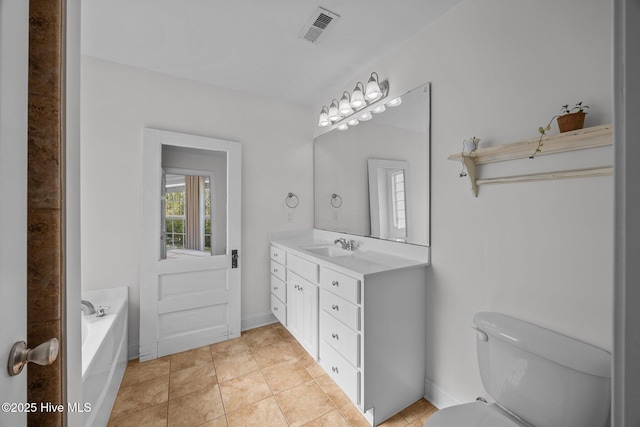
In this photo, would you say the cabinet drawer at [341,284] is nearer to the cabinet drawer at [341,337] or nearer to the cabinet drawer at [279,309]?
the cabinet drawer at [341,337]

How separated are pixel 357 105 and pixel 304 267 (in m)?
1.44

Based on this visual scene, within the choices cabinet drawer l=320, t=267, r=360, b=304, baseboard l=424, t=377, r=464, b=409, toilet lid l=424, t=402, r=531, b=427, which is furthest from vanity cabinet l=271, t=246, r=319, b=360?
toilet lid l=424, t=402, r=531, b=427

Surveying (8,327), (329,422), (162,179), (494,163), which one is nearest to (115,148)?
(162,179)

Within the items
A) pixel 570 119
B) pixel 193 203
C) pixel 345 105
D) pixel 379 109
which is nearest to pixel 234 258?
pixel 193 203

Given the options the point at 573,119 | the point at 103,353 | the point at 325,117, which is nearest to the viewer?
the point at 573,119

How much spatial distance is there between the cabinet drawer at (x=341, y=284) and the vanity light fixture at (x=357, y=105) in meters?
1.34

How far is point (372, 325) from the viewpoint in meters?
1.52

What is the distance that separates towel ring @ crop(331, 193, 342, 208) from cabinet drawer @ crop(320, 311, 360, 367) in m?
1.14

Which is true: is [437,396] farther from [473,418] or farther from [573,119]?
[573,119]

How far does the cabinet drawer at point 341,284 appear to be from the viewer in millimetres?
1559

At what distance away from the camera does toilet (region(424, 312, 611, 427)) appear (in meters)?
0.96

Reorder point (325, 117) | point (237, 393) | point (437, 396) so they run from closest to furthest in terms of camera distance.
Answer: point (437, 396) → point (237, 393) → point (325, 117)
